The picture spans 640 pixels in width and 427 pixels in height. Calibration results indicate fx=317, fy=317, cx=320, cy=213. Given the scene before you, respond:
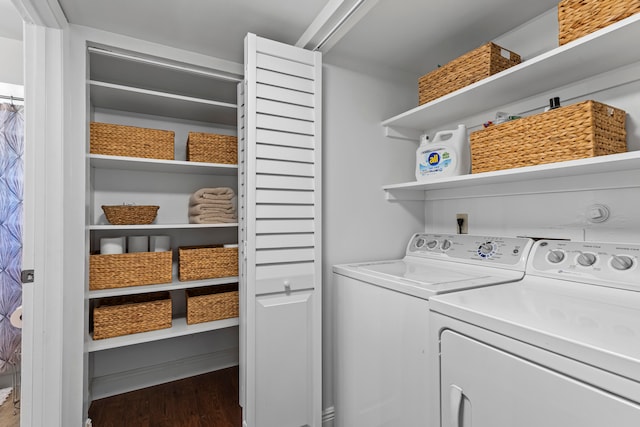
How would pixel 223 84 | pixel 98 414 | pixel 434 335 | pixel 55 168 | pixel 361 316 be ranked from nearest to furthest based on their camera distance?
pixel 434 335, pixel 55 168, pixel 361 316, pixel 98 414, pixel 223 84

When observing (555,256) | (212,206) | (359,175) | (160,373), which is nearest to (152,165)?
(212,206)

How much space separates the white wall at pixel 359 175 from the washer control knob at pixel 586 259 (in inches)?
40.4

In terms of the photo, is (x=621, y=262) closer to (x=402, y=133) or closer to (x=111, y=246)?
(x=402, y=133)

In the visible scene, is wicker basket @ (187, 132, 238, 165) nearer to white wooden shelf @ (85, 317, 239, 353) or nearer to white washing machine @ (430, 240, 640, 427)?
white wooden shelf @ (85, 317, 239, 353)

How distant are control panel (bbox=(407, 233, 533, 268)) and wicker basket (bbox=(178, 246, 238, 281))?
1.22 m

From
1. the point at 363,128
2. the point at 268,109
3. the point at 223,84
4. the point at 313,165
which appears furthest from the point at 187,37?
the point at 363,128

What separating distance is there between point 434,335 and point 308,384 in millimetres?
954

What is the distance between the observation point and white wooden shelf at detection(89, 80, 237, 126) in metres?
1.93

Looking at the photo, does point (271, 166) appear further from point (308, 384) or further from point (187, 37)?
point (308, 384)

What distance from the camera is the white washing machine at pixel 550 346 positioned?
29.2 inches

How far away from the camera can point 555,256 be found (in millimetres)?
1399

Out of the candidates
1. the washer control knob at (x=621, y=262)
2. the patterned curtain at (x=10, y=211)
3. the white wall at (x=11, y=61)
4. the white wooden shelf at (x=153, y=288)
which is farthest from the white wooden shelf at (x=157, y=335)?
the washer control knob at (x=621, y=262)

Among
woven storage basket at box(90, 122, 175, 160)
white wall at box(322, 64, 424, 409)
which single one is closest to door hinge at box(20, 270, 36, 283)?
woven storage basket at box(90, 122, 175, 160)

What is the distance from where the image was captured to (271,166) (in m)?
1.72
